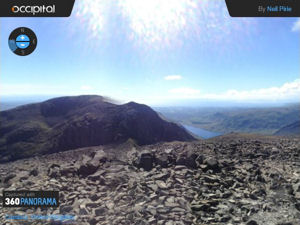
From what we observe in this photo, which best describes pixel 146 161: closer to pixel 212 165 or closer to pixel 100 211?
pixel 212 165

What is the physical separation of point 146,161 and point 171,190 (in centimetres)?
224

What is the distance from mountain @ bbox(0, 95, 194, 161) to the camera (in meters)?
28.7

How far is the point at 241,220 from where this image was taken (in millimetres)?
4723

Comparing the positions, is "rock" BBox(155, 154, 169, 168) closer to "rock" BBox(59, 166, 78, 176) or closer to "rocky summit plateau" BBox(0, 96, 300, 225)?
"rocky summit plateau" BBox(0, 96, 300, 225)

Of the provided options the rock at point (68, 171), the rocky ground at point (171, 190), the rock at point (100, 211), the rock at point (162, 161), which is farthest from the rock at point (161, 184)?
the rock at point (68, 171)

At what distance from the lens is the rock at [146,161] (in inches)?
309

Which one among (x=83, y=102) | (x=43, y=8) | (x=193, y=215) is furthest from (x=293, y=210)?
(x=83, y=102)

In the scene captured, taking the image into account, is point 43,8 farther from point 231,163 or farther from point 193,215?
point 231,163

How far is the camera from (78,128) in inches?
1325

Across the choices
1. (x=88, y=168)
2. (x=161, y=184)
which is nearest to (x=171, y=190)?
(x=161, y=184)

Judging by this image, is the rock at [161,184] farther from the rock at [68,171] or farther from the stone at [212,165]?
the rock at [68,171]

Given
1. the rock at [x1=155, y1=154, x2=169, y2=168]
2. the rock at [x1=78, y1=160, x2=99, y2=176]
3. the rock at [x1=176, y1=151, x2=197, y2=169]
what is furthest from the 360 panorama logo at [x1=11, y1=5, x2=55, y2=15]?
the rock at [x1=176, y1=151, x2=197, y2=169]

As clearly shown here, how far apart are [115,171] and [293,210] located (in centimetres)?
614

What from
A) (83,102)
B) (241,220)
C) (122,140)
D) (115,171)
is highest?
(83,102)
